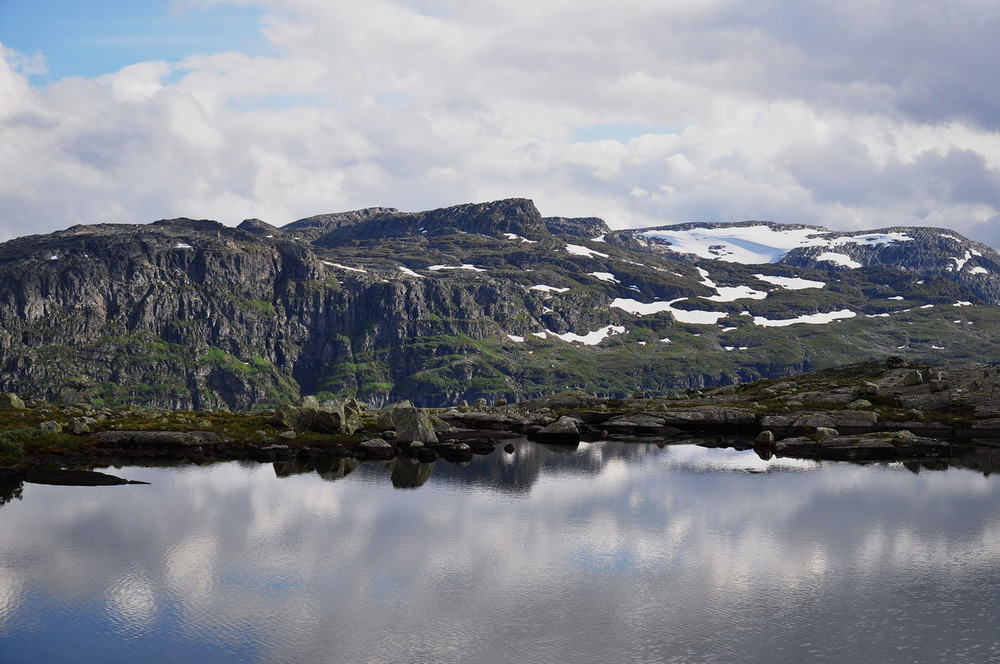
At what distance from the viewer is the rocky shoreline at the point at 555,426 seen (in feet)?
355

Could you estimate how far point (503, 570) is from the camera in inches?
2251

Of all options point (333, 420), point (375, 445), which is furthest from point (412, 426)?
point (333, 420)

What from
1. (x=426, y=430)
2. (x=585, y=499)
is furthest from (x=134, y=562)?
(x=426, y=430)

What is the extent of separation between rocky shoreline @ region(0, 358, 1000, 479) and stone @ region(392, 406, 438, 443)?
18 cm

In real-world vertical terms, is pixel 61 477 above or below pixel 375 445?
below

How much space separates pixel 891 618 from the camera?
47.8 metres

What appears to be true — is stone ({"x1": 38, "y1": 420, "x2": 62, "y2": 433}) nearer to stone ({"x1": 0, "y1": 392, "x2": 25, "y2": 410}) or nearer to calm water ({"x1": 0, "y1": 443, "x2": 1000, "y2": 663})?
calm water ({"x1": 0, "y1": 443, "x2": 1000, "y2": 663})

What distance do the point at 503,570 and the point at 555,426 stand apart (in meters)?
79.0

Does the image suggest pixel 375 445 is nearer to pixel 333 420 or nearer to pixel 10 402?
pixel 333 420

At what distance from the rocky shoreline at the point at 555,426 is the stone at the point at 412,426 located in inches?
7.1

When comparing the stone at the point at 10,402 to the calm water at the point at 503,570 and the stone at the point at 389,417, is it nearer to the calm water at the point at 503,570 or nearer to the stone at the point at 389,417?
the calm water at the point at 503,570

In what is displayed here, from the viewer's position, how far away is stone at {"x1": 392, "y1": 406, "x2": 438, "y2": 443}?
379 feet

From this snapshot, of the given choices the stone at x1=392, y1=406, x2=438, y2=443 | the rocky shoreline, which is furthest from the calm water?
the stone at x1=392, y1=406, x2=438, y2=443

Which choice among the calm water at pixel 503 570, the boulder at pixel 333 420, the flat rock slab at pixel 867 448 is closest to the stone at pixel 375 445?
the boulder at pixel 333 420
